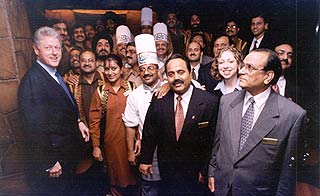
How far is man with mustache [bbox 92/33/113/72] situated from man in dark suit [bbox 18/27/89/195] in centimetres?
30

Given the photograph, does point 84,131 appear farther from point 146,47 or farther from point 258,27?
point 258,27

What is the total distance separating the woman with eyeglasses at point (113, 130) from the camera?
8.70ft

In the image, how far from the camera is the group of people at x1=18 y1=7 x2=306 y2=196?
2.53m

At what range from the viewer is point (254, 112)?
2.52m

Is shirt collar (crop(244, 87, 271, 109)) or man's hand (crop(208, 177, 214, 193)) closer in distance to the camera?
shirt collar (crop(244, 87, 271, 109))

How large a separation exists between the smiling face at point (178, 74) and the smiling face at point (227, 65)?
0.29 meters

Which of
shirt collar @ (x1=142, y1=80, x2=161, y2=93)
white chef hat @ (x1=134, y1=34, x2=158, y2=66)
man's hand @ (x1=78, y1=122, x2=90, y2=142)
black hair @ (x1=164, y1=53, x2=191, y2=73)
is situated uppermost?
white chef hat @ (x1=134, y1=34, x2=158, y2=66)

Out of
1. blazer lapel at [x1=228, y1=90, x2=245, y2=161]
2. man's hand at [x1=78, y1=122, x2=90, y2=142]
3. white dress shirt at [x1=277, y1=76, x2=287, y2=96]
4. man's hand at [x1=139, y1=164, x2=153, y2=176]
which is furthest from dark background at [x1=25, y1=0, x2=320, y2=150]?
man's hand at [x1=139, y1=164, x2=153, y2=176]

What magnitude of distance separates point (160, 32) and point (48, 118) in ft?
3.92

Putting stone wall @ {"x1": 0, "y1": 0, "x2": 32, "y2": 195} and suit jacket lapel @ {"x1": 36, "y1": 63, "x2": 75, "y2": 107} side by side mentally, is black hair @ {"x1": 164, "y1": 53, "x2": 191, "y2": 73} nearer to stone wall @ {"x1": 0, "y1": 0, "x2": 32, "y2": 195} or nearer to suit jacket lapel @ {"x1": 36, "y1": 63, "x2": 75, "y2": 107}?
suit jacket lapel @ {"x1": 36, "y1": 63, "x2": 75, "y2": 107}

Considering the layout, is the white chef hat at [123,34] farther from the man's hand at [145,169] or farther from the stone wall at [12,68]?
the man's hand at [145,169]

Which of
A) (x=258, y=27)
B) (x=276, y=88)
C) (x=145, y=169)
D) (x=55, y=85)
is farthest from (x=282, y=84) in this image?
(x=55, y=85)

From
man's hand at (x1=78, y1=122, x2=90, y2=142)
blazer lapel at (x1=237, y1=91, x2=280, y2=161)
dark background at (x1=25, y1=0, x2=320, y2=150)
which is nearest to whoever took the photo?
blazer lapel at (x1=237, y1=91, x2=280, y2=161)

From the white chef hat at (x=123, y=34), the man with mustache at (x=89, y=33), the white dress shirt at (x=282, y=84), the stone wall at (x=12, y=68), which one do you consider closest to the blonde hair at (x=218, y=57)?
the white dress shirt at (x=282, y=84)
